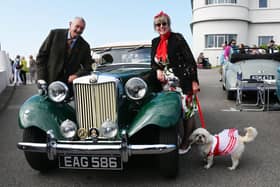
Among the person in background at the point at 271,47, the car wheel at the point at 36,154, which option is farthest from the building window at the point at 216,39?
the car wheel at the point at 36,154

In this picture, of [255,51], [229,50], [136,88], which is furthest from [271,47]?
[136,88]

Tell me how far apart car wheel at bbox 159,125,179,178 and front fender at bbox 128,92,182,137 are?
0.10 m

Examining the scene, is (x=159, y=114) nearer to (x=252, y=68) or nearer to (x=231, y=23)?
(x=252, y=68)

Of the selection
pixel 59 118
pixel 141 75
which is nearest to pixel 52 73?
pixel 59 118

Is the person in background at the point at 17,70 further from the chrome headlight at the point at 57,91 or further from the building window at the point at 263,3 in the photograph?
the building window at the point at 263,3

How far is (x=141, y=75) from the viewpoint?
4.38m

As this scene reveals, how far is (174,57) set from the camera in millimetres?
4164

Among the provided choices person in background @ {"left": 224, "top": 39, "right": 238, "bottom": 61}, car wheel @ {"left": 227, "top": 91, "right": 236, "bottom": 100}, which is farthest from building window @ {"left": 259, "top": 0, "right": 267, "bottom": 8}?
car wheel @ {"left": 227, "top": 91, "right": 236, "bottom": 100}

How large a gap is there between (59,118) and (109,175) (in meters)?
0.91

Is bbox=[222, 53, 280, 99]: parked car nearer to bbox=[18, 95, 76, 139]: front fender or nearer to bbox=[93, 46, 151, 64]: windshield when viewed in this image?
bbox=[93, 46, 151, 64]: windshield

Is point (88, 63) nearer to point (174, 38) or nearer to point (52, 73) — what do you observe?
point (52, 73)

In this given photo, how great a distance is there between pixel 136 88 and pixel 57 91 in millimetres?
927

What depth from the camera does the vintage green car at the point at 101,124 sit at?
10.7 ft

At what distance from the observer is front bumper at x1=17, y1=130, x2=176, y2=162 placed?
3195 millimetres
